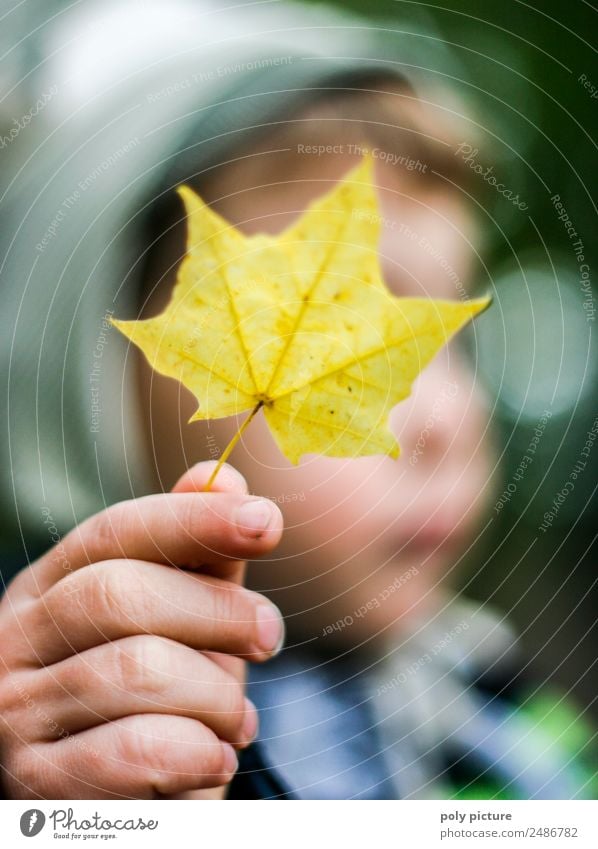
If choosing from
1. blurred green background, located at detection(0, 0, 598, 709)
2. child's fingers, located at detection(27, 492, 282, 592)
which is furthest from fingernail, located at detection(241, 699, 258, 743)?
blurred green background, located at detection(0, 0, 598, 709)

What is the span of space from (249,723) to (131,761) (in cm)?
8

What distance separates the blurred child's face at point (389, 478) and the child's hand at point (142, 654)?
50 millimetres

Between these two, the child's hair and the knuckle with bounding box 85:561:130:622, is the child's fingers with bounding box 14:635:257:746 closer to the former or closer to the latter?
the knuckle with bounding box 85:561:130:622

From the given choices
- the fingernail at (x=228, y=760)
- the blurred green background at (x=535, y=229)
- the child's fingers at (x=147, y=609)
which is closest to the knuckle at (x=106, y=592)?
the child's fingers at (x=147, y=609)

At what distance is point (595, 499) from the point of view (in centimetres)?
50

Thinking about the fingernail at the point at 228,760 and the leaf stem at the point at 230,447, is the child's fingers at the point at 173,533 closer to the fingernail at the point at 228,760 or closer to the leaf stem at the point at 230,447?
the leaf stem at the point at 230,447

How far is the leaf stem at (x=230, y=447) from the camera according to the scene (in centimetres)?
38

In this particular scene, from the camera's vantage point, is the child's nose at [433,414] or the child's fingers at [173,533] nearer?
the child's fingers at [173,533]

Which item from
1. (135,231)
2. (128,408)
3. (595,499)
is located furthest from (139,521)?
(595,499)

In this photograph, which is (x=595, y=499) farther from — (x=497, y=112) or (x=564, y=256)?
(x=497, y=112)

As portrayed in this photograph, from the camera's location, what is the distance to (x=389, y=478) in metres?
0.47

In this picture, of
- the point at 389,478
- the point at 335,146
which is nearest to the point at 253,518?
the point at 389,478

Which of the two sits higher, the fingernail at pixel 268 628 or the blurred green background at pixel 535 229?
the blurred green background at pixel 535 229
